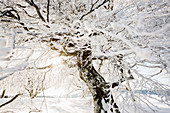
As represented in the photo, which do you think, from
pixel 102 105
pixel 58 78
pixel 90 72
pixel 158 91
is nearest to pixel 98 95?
pixel 102 105

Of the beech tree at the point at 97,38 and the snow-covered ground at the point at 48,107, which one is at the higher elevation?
the beech tree at the point at 97,38

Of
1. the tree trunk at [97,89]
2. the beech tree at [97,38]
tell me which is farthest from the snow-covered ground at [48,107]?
the tree trunk at [97,89]

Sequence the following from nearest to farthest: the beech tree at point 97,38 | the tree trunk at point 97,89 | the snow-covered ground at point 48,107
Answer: the beech tree at point 97,38, the snow-covered ground at point 48,107, the tree trunk at point 97,89

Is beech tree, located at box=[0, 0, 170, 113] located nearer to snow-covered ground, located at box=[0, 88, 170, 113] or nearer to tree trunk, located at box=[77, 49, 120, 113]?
tree trunk, located at box=[77, 49, 120, 113]

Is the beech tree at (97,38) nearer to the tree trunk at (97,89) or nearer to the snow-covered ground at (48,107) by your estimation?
the tree trunk at (97,89)

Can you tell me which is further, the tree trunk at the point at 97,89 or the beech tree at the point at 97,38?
the tree trunk at the point at 97,89

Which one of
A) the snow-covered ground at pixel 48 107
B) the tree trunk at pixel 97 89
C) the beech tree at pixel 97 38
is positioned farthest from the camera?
the tree trunk at pixel 97 89

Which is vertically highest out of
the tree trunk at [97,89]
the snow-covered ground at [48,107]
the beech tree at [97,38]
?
the beech tree at [97,38]

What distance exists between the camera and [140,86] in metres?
1.47

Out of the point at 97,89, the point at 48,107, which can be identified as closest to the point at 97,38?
the point at 97,89

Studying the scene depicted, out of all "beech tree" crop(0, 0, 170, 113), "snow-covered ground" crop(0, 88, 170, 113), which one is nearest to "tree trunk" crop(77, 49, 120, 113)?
"beech tree" crop(0, 0, 170, 113)

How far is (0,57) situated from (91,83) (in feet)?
7.57

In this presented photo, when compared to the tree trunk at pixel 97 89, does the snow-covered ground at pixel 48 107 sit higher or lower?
lower

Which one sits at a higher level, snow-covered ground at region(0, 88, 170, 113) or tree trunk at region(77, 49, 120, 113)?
tree trunk at region(77, 49, 120, 113)
